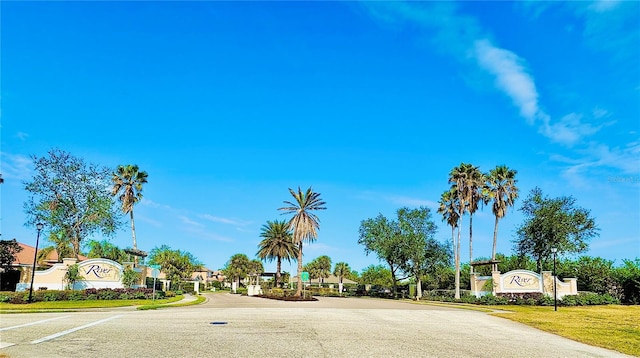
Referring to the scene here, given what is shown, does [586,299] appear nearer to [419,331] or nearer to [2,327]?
[419,331]

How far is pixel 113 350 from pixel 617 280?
155ft

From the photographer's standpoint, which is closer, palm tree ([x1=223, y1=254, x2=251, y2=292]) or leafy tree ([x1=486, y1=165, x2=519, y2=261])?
leafy tree ([x1=486, y1=165, x2=519, y2=261])

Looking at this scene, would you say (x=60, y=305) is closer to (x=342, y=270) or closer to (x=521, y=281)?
(x=521, y=281)

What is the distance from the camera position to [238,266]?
100m

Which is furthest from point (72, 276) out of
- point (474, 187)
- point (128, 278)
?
point (474, 187)

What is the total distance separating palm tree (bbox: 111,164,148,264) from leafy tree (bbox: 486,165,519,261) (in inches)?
1482

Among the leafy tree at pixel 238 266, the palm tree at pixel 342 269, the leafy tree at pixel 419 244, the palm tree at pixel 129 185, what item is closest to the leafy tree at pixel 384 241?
the leafy tree at pixel 419 244

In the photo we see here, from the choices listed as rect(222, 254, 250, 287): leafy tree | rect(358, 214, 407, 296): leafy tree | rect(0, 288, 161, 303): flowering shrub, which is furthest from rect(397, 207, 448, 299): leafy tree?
rect(222, 254, 250, 287): leafy tree

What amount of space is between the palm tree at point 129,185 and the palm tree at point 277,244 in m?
22.2

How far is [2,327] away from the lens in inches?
624

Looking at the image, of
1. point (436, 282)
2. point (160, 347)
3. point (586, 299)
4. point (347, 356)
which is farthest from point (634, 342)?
point (436, 282)

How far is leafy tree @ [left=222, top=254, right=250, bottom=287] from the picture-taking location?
323ft

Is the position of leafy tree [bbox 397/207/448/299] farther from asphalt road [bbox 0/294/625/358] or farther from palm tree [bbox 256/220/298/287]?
asphalt road [bbox 0/294/625/358]

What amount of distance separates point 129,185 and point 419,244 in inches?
1349
